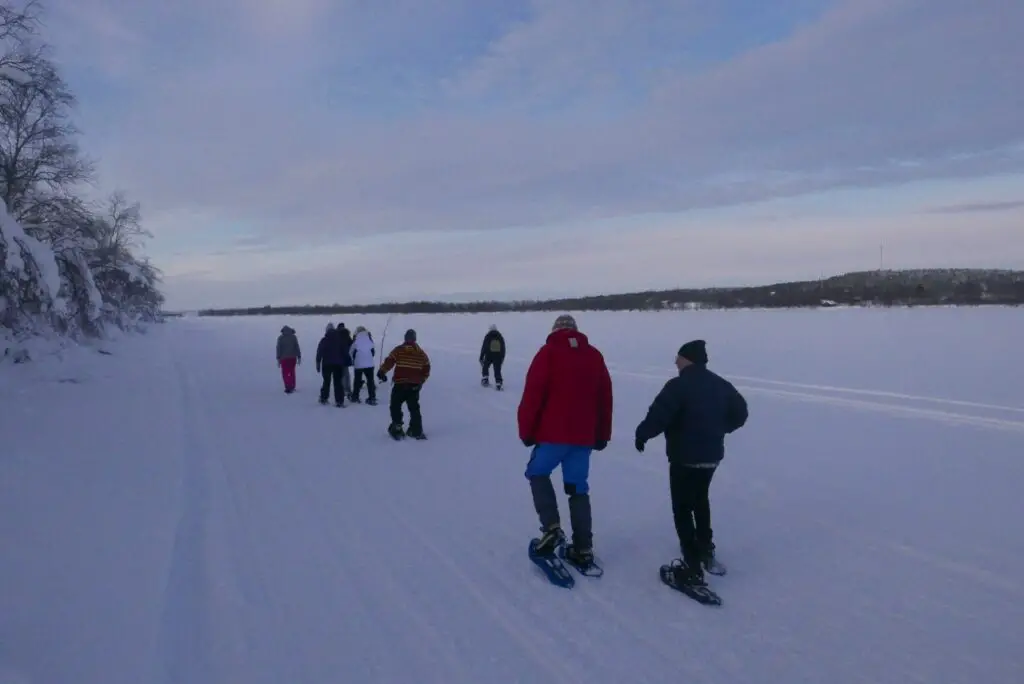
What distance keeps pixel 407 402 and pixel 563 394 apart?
18.5ft

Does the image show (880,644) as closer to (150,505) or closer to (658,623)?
(658,623)

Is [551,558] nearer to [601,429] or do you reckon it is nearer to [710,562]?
[601,429]

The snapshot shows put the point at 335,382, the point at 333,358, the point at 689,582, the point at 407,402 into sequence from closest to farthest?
the point at 689,582 → the point at 407,402 → the point at 335,382 → the point at 333,358

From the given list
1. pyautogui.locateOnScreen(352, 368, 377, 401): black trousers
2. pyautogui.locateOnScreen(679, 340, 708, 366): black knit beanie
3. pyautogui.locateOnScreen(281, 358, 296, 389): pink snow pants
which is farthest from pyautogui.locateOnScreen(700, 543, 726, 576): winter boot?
pyautogui.locateOnScreen(281, 358, 296, 389): pink snow pants

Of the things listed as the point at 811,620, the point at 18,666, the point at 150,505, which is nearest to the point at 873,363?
the point at 811,620

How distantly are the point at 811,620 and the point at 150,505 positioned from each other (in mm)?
5655

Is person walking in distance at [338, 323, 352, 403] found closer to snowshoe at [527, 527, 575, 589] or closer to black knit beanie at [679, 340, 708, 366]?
snowshoe at [527, 527, 575, 589]

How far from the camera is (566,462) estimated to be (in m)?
4.92

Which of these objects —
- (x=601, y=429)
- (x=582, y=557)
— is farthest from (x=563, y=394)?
(x=582, y=557)

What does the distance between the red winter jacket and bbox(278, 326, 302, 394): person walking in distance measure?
11306mm

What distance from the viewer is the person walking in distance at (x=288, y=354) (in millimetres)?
15125

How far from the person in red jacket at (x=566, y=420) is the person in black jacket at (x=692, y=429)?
0.40 m

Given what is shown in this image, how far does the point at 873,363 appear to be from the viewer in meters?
19.5

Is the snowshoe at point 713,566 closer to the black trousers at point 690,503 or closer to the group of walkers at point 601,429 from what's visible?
the group of walkers at point 601,429
